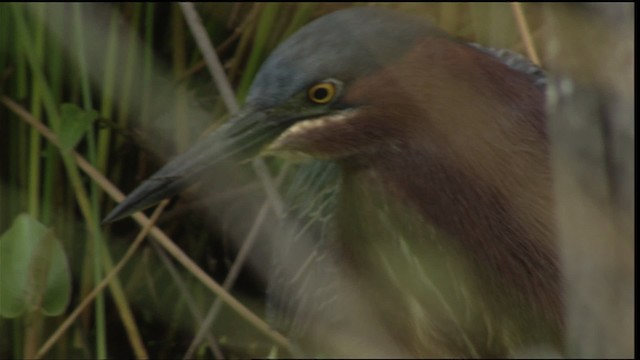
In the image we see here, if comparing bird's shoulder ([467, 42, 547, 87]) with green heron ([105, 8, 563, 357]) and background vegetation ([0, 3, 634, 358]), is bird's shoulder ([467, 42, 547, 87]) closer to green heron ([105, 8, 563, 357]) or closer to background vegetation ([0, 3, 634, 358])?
green heron ([105, 8, 563, 357])

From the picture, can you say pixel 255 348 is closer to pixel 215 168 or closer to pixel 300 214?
pixel 300 214

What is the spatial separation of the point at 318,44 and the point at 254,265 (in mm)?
974

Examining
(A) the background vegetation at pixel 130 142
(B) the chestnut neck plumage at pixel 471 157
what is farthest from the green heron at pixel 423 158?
(A) the background vegetation at pixel 130 142

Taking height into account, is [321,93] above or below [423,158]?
above

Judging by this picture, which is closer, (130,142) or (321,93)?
(321,93)

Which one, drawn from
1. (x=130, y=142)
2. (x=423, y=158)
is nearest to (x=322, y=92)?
(x=423, y=158)

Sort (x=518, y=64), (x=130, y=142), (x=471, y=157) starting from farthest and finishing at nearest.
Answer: (x=130, y=142) → (x=518, y=64) → (x=471, y=157)

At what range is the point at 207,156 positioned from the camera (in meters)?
2.06

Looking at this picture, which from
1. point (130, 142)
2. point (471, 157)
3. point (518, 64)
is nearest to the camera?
point (471, 157)

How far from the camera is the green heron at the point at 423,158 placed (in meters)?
1.97

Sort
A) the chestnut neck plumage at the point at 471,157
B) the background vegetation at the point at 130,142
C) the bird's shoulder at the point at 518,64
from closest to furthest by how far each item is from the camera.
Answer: the chestnut neck plumage at the point at 471,157 → the bird's shoulder at the point at 518,64 → the background vegetation at the point at 130,142

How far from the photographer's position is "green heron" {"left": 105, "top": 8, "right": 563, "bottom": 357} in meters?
1.97

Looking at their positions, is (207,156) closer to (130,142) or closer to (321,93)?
(321,93)

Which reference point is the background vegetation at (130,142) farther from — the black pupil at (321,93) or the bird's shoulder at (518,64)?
the black pupil at (321,93)
